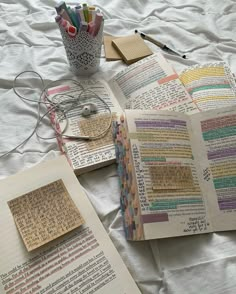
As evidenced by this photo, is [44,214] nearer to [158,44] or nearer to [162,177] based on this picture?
[162,177]

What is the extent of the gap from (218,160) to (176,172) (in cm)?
9

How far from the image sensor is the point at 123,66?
0.84m

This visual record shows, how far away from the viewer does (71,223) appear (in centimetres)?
55

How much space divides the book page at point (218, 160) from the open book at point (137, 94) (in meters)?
0.06

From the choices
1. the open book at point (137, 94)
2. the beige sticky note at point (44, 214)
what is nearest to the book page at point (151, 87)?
the open book at point (137, 94)

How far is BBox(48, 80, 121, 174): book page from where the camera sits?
0.64 m

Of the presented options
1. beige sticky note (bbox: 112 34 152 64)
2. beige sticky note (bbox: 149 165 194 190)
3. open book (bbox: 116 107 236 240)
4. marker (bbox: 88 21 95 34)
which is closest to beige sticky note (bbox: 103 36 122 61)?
beige sticky note (bbox: 112 34 152 64)

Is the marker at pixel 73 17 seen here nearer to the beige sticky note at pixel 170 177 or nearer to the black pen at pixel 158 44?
the black pen at pixel 158 44

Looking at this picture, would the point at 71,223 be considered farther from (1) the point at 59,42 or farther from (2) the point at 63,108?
(1) the point at 59,42

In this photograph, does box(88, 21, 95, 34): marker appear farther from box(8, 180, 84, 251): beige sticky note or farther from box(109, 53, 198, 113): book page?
box(8, 180, 84, 251): beige sticky note

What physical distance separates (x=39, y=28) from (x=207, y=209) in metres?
0.66

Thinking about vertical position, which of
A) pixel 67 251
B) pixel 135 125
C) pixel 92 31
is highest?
pixel 92 31

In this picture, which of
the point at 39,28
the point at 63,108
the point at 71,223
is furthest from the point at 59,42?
the point at 71,223

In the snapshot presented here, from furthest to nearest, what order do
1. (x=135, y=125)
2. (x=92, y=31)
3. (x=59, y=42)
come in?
(x=59, y=42), (x=92, y=31), (x=135, y=125)
